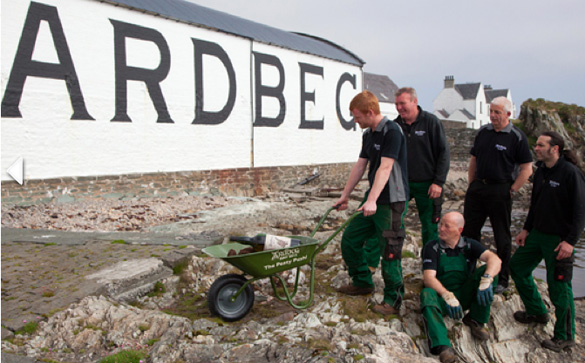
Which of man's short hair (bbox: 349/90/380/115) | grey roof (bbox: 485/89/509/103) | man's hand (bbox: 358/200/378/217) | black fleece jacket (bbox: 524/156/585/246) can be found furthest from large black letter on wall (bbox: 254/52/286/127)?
grey roof (bbox: 485/89/509/103)

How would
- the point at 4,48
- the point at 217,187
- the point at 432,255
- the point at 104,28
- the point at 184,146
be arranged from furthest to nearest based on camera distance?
the point at 217,187, the point at 184,146, the point at 104,28, the point at 4,48, the point at 432,255

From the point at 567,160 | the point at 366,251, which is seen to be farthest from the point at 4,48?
the point at 567,160

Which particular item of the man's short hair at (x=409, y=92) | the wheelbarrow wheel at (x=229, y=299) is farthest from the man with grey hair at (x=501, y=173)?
the wheelbarrow wheel at (x=229, y=299)

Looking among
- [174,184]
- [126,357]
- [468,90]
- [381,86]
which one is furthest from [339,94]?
[468,90]

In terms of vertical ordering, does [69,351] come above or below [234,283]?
below

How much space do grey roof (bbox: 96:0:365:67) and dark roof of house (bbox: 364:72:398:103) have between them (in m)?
20.9

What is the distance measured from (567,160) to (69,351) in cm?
490

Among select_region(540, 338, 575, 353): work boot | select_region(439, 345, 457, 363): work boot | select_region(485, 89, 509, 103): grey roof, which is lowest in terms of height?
select_region(540, 338, 575, 353): work boot

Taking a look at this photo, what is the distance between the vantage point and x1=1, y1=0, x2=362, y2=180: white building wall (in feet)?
33.1

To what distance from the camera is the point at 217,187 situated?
1439 centimetres

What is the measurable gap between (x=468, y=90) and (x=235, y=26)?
4662 centimetres

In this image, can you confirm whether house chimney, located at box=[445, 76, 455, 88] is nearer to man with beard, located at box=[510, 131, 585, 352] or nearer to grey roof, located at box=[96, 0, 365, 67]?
grey roof, located at box=[96, 0, 365, 67]

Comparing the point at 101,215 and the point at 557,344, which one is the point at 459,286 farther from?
the point at 101,215

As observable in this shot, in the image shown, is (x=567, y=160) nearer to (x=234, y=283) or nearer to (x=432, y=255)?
(x=432, y=255)
